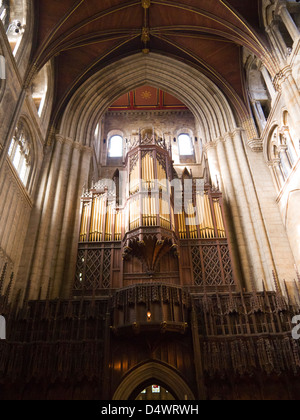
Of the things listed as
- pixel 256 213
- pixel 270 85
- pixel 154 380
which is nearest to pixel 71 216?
pixel 154 380

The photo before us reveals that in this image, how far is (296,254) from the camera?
11664mm

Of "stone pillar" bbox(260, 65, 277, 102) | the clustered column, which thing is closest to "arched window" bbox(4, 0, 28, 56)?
the clustered column

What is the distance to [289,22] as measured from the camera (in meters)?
12.2

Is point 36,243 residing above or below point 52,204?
below

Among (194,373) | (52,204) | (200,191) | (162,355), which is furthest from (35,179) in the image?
(194,373)

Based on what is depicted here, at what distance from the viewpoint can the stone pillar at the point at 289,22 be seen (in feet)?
38.3

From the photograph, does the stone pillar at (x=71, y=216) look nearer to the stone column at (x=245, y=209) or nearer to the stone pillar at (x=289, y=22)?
the stone column at (x=245, y=209)


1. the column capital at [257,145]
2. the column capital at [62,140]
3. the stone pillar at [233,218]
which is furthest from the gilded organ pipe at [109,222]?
the column capital at [257,145]

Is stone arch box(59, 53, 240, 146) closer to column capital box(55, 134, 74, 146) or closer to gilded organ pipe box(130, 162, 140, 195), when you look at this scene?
column capital box(55, 134, 74, 146)

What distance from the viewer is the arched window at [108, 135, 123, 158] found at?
841 inches

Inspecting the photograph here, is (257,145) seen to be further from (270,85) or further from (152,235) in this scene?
(152,235)

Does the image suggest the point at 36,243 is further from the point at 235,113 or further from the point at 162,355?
the point at 235,113

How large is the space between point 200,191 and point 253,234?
10.2ft

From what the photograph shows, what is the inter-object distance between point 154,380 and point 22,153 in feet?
33.3
